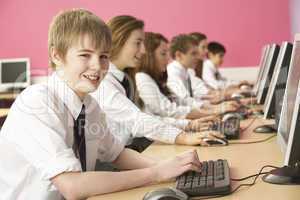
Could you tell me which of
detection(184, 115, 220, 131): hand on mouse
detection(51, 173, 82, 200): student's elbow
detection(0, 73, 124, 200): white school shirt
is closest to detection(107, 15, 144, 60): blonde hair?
detection(184, 115, 220, 131): hand on mouse

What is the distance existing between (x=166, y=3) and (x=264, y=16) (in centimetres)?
116

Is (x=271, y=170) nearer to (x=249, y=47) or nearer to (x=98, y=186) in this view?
(x=98, y=186)

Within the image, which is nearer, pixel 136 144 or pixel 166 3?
pixel 136 144

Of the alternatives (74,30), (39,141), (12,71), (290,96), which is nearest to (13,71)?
(12,71)

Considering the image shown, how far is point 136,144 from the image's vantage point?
2.21 meters

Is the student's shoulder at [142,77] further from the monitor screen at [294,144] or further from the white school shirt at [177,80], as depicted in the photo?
the monitor screen at [294,144]

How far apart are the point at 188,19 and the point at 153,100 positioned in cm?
288

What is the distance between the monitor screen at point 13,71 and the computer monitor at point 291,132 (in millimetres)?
4705

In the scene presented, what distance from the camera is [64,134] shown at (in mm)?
1271

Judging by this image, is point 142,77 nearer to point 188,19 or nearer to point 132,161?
point 132,161

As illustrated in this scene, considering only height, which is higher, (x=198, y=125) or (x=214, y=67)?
(x=198, y=125)

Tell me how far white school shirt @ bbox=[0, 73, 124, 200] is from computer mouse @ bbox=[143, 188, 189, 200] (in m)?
0.24

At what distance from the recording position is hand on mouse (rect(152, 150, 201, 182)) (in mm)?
1264

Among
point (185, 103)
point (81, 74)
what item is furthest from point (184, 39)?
point (81, 74)
